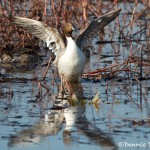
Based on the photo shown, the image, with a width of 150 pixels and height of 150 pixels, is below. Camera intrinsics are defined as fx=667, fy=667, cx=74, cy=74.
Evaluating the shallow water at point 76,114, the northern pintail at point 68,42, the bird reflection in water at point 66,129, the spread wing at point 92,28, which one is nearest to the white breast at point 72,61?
the northern pintail at point 68,42

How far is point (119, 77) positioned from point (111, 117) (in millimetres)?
2638

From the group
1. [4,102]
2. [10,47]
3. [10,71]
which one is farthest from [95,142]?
[10,47]

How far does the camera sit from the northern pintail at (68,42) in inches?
386

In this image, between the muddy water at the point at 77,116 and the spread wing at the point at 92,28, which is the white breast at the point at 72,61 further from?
the spread wing at the point at 92,28

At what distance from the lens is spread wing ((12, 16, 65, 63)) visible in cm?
1016

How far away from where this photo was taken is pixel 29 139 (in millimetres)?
6684

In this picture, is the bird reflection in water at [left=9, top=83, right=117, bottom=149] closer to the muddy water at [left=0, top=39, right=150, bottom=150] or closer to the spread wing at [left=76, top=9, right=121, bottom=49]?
the muddy water at [left=0, top=39, right=150, bottom=150]

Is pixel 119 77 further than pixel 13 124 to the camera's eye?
Yes

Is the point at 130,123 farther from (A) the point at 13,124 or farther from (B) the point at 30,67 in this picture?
(B) the point at 30,67

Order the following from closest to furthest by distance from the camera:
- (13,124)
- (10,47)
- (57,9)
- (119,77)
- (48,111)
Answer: (13,124)
(48,111)
(119,77)
(10,47)
(57,9)

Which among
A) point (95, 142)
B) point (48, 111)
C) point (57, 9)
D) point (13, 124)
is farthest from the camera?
point (57, 9)

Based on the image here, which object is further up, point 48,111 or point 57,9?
point 57,9

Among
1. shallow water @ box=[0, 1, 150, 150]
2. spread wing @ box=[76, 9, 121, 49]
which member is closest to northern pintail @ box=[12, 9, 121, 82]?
spread wing @ box=[76, 9, 121, 49]

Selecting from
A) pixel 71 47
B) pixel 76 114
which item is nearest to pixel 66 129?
pixel 76 114
